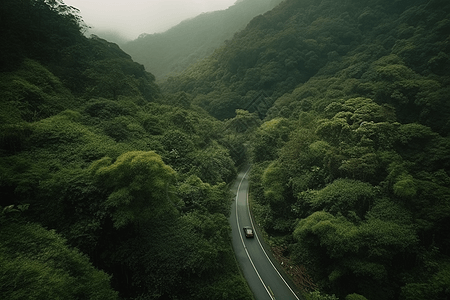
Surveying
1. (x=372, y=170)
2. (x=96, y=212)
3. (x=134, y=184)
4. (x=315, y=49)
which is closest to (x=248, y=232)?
(x=372, y=170)

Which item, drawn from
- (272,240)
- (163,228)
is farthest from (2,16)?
(272,240)

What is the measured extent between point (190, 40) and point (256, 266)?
133 m

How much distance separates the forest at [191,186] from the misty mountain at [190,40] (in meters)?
78.9

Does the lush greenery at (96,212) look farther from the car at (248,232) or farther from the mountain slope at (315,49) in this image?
the mountain slope at (315,49)

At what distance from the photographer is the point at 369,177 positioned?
2170 centimetres

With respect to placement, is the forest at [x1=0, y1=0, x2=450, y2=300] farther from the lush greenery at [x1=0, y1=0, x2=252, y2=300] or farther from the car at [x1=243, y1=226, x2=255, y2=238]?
the car at [x1=243, y1=226, x2=255, y2=238]

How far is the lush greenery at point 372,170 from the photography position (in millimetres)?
16203

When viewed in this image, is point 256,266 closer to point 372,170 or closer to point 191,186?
point 191,186

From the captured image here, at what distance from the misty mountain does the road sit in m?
97.0

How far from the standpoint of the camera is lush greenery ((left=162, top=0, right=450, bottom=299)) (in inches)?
638

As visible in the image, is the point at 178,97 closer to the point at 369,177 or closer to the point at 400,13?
the point at 369,177

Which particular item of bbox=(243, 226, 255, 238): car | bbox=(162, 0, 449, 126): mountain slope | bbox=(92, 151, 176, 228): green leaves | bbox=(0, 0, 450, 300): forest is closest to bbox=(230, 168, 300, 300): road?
bbox=(243, 226, 255, 238): car

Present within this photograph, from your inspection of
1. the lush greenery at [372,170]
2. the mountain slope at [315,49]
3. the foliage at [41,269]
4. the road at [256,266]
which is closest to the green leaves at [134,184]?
the foliage at [41,269]

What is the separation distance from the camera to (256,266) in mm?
20812
